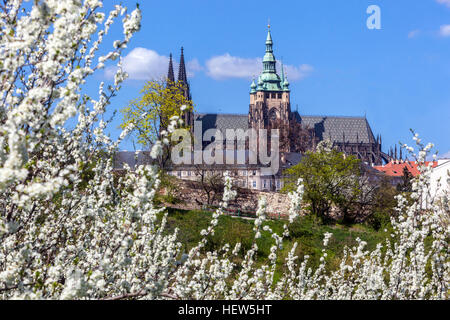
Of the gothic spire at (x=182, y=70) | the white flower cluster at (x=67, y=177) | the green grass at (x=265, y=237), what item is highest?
→ the gothic spire at (x=182, y=70)

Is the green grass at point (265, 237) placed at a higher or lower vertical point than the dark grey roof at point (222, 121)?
lower

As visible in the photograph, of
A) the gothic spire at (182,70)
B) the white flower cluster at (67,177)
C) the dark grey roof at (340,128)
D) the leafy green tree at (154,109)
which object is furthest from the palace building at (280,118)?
the white flower cluster at (67,177)

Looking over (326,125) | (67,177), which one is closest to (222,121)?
(326,125)

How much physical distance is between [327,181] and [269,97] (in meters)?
81.2

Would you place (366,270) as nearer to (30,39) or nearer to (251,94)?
(30,39)

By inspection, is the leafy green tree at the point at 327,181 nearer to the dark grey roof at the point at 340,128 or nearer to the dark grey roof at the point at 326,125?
the dark grey roof at the point at 326,125

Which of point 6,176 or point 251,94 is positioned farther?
point 251,94

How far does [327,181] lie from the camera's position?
40844mm

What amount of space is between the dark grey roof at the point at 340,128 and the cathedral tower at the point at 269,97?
9440 mm

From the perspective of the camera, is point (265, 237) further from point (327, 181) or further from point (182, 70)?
point (182, 70)

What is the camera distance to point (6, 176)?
12.1 feet

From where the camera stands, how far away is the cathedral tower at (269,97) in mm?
117994

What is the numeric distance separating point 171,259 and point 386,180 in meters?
46.8
